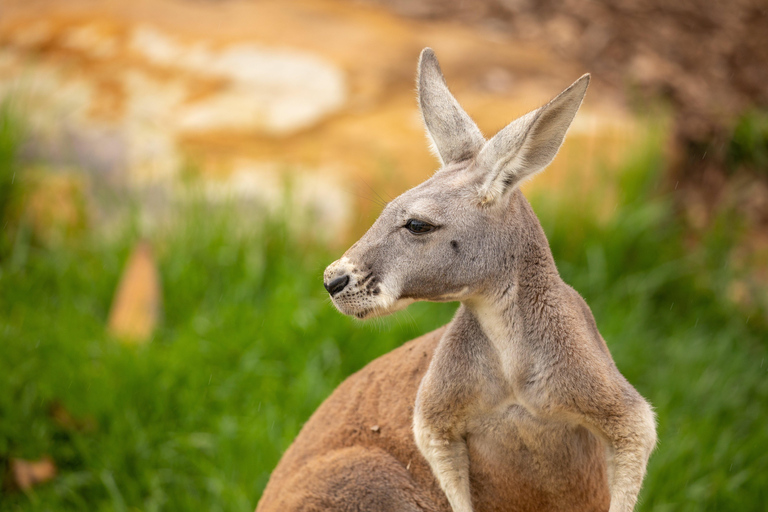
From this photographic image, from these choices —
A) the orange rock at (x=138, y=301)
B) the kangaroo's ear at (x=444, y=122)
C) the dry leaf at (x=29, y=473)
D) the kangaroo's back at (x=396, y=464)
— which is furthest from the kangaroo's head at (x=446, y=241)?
the orange rock at (x=138, y=301)

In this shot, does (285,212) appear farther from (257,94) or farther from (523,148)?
(523,148)

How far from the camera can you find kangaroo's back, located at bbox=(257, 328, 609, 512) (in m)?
2.46

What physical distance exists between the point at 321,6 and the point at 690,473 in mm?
5408

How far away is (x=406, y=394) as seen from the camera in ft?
8.98

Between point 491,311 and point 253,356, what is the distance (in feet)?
8.10

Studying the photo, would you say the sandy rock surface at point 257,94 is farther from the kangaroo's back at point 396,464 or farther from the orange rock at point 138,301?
the kangaroo's back at point 396,464

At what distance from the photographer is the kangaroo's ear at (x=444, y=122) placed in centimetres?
266

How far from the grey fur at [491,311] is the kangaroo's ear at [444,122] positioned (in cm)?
16

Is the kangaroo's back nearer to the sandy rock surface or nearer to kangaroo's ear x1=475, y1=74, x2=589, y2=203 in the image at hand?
kangaroo's ear x1=475, y1=74, x2=589, y2=203

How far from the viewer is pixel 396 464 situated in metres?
2.68

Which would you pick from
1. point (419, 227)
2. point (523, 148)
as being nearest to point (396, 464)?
point (419, 227)

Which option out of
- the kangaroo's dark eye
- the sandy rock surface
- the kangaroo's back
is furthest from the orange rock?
the kangaroo's dark eye

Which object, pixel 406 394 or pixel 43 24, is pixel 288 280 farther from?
pixel 43 24

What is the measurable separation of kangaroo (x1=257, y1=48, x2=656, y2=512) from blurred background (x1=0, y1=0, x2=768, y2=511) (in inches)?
53.6
